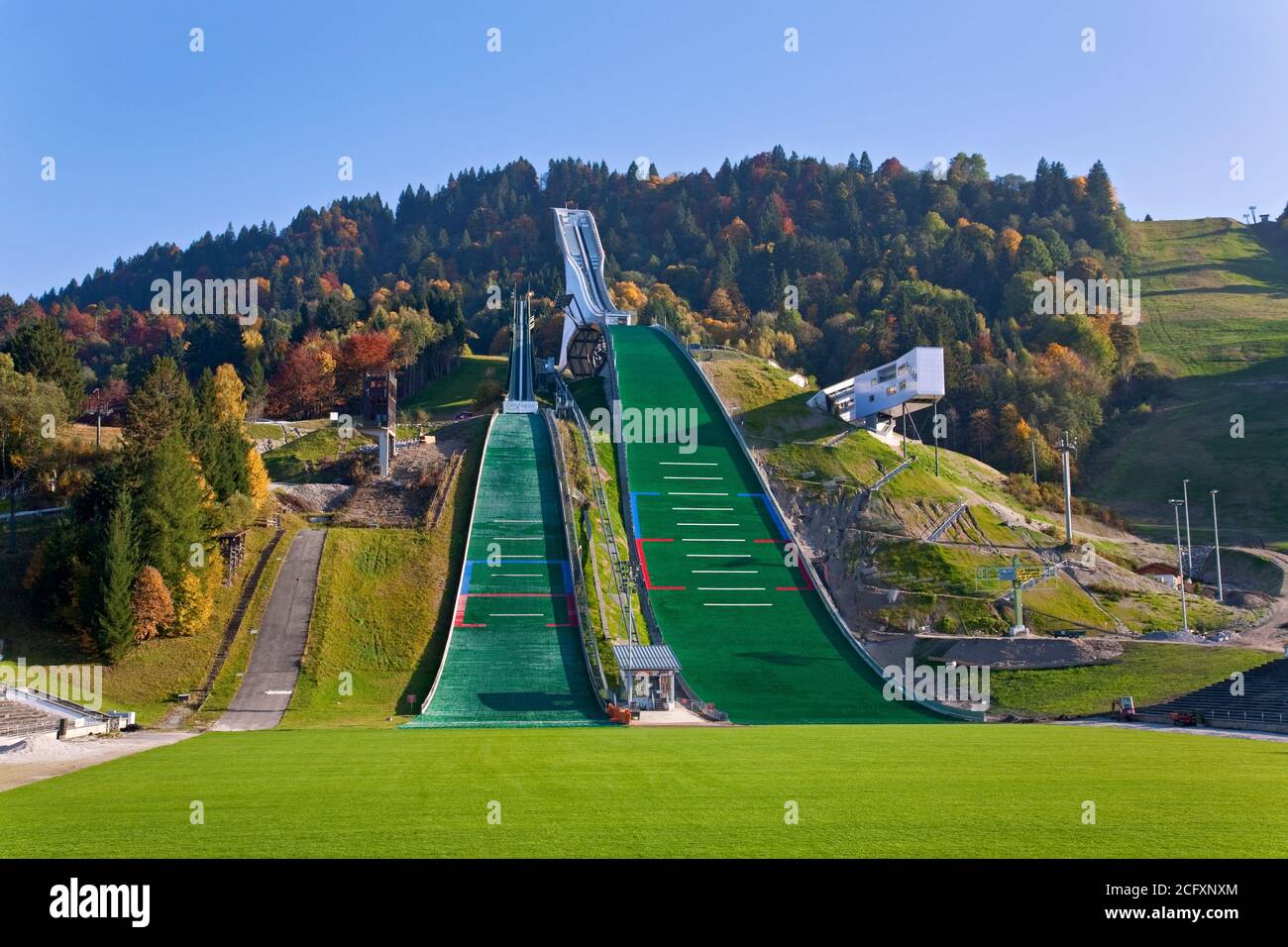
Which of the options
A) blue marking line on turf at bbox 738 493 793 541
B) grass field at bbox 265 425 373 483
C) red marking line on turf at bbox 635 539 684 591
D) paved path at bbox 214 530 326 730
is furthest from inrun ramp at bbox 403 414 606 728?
blue marking line on turf at bbox 738 493 793 541

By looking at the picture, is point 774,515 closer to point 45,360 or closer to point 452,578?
point 452,578

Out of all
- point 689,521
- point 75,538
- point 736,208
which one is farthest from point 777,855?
point 736,208

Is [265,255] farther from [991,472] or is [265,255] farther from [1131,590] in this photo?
[1131,590]

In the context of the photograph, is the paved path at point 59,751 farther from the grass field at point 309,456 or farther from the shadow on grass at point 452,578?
the grass field at point 309,456

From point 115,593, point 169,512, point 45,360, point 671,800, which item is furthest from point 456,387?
point 671,800
